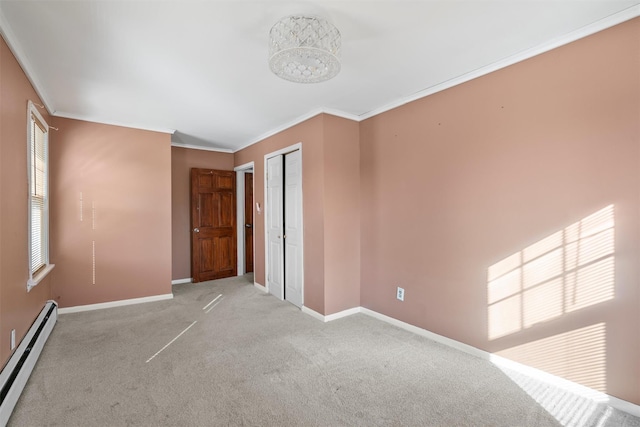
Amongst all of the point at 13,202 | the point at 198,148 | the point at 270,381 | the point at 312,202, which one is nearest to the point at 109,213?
the point at 13,202

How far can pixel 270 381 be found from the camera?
2193mm

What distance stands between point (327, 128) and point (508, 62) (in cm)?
177

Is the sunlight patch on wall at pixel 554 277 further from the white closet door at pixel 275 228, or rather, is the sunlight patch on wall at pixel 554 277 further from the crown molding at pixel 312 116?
the white closet door at pixel 275 228

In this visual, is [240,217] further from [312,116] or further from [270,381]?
[270,381]

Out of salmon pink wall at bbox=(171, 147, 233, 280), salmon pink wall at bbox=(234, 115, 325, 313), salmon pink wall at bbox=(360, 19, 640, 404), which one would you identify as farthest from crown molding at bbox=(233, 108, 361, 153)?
salmon pink wall at bbox=(171, 147, 233, 280)

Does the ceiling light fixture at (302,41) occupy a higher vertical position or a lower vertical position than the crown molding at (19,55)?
lower

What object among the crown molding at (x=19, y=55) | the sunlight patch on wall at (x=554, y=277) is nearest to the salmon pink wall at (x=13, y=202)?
the crown molding at (x=19, y=55)

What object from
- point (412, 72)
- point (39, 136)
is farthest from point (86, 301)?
point (412, 72)

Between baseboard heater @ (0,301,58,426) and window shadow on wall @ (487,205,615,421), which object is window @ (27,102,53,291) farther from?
window shadow on wall @ (487,205,615,421)

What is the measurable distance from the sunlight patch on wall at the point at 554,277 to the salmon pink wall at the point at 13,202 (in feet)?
11.6

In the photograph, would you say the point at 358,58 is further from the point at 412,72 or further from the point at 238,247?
the point at 238,247

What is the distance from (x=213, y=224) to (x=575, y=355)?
490 cm

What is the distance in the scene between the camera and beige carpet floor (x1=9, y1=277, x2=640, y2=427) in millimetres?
1817

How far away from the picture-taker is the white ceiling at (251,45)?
174cm
